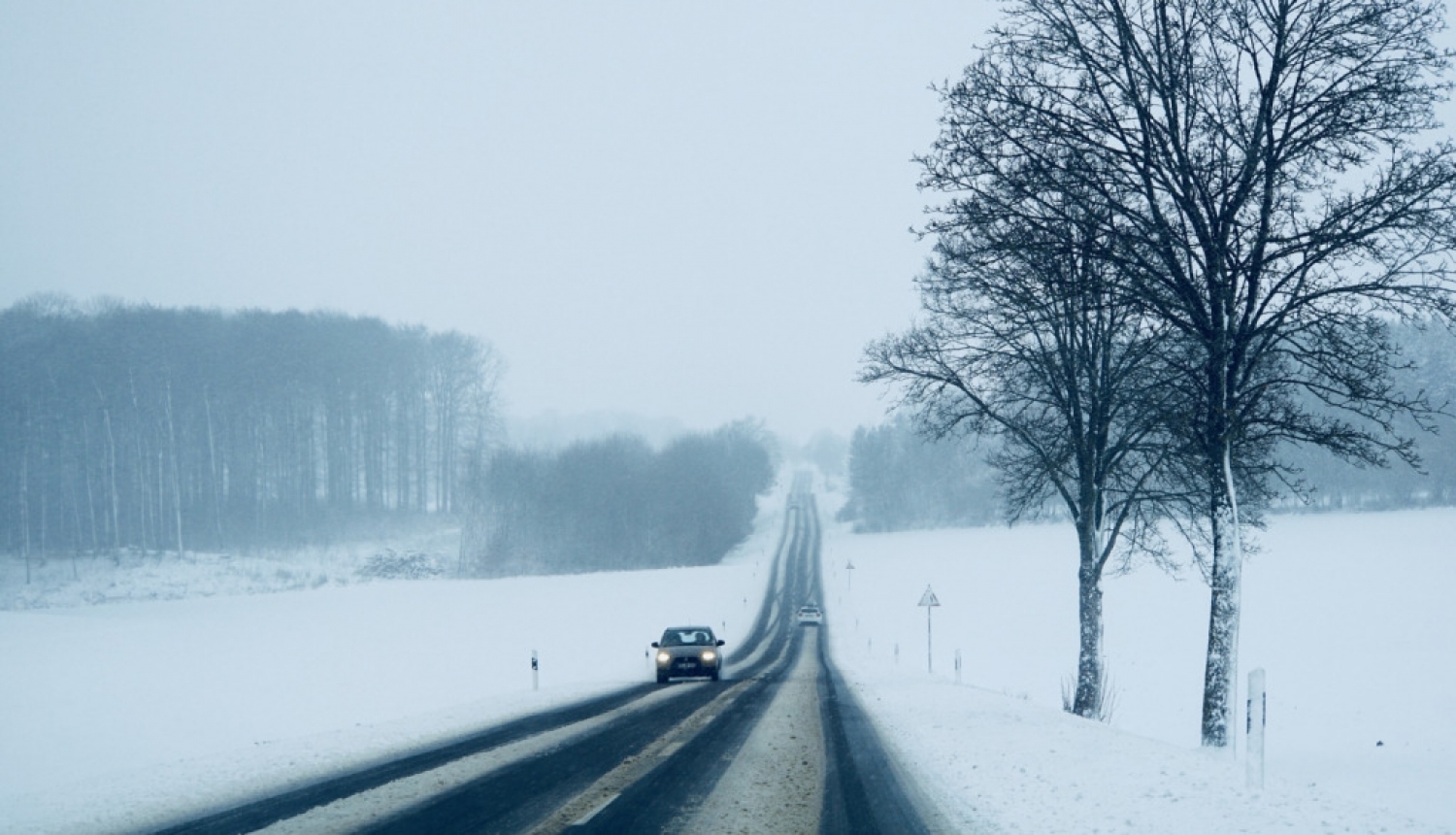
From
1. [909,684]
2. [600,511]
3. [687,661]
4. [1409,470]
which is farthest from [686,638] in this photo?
[1409,470]

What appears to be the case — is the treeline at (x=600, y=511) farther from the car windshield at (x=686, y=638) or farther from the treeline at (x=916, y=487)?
the car windshield at (x=686, y=638)

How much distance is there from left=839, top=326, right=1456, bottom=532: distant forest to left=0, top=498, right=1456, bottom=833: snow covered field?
1928cm

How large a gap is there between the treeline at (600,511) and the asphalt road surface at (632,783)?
66.0 metres

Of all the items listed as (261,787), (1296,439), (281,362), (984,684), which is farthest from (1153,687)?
(281,362)

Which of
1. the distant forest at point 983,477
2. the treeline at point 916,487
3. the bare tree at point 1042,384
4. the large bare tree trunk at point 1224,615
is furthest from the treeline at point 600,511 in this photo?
the large bare tree trunk at point 1224,615

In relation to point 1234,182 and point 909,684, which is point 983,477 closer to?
point 909,684

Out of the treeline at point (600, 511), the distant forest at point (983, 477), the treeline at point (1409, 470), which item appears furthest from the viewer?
the treeline at point (600, 511)

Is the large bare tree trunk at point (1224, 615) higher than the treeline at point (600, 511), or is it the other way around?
the large bare tree trunk at point (1224, 615)

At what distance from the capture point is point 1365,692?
89.7ft

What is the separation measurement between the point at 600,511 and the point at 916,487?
49.3m

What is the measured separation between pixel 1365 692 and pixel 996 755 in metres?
21.3

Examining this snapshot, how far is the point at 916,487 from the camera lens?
432ft

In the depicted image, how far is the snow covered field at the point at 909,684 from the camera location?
9.95 meters

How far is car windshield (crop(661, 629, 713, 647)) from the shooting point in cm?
2775
